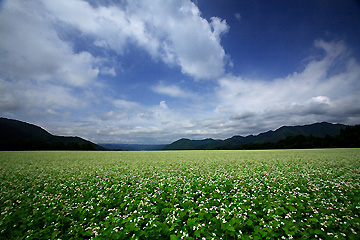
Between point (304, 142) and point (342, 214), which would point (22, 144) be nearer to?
point (342, 214)

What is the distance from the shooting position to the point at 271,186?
8875mm

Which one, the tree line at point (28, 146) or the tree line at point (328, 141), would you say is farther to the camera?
the tree line at point (328, 141)

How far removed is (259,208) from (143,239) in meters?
4.91

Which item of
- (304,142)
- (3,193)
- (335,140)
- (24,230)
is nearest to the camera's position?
(24,230)

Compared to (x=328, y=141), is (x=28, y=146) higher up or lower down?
higher up

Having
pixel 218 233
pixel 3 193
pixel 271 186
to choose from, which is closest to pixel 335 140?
pixel 271 186

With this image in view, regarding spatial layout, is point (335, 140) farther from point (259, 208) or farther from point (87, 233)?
point (87, 233)

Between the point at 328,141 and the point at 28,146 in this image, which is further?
the point at 328,141

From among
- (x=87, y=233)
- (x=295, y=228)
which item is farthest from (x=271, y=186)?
(x=87, y=233)

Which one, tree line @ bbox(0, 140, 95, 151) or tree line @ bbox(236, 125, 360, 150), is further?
tree line @ bbox(236, 125, 360, 150)

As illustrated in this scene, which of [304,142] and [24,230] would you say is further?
[304,142]

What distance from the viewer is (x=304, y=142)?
94375 millimetres

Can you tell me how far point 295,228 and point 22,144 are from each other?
113745 millimetres

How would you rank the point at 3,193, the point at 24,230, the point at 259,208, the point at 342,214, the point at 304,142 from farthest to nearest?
the point at 304,142 < the point at 3,193 < the point at 259,208 < the point at 342,214 < the point at 24,230
